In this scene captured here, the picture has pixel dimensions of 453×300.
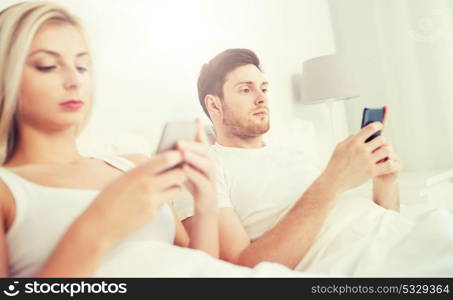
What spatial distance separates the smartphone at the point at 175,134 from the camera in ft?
1.72

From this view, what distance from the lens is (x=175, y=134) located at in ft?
1.74

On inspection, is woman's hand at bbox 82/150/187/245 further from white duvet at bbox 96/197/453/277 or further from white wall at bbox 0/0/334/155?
white wall at bbox 0/0/334/155

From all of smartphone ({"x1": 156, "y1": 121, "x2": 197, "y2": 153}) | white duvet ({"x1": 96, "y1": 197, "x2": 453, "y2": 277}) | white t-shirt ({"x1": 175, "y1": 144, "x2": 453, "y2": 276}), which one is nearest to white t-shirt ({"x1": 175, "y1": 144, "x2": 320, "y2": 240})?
white t-shirt ({"x1": 175, "y1": 144, "x2": 453, "y2": 276})

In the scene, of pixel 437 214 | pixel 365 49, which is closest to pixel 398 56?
pixel 365 49

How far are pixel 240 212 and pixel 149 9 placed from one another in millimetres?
419

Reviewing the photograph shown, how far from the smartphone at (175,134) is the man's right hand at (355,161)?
0.33 meters

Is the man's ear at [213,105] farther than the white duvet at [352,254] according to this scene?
Yes

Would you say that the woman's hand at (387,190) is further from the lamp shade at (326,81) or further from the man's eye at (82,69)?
the man's eye at (82,69)

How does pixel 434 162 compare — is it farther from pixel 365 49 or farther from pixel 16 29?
→ pixel 16 29

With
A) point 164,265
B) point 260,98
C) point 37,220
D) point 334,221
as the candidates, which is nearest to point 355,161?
point 334,221

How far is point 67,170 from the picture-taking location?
54cm

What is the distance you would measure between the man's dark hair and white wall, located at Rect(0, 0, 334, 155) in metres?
0.01

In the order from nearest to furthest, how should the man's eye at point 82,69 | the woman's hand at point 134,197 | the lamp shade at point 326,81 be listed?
the woman's hand at point 134,197 → the man's eye at point 82,69 → the lamp shade at point 326,81

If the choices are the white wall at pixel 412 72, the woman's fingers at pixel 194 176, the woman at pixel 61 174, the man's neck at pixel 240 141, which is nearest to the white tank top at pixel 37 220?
the woman at pixel 61 174
